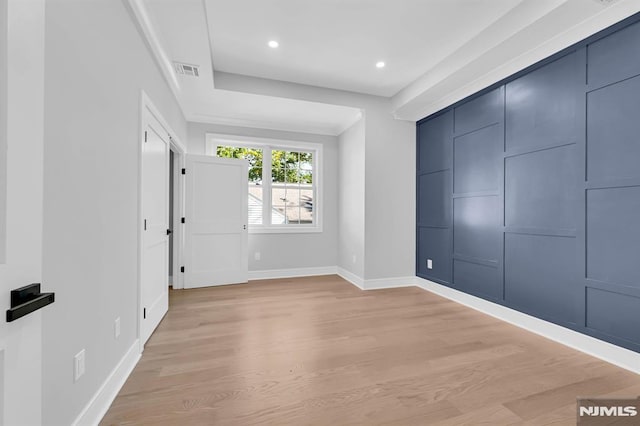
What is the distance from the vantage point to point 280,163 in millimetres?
5035

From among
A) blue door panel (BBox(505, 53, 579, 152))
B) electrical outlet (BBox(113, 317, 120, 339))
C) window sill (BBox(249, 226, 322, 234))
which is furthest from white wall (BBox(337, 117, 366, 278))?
electrical outlet (BBox(113, 317, 120, 339))

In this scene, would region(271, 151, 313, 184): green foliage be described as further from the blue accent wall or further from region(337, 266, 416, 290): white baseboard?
the blue accent wall

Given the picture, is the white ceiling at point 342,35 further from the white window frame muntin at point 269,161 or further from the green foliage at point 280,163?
the green foliage at point 280,163

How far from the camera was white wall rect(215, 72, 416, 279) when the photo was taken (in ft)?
13.6

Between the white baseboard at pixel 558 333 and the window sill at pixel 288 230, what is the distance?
2.37 meters

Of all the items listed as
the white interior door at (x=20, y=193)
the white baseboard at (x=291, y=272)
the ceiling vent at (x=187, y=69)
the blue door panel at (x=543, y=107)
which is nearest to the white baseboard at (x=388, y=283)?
the white baseboard at (x=291, y=272)

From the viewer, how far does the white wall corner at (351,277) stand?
13.8 feet

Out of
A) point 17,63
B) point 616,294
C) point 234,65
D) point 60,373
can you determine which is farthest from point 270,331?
point 234,65

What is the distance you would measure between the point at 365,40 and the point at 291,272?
360 cm

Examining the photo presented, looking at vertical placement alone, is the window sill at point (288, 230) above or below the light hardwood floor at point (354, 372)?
above

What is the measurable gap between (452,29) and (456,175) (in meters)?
1.66

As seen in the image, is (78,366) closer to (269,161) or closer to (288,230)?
(288,230)

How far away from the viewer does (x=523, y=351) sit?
Result: 90.2 inches

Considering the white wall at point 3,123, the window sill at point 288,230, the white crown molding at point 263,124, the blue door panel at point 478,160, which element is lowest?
the window sill at point 288,230
